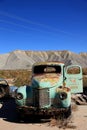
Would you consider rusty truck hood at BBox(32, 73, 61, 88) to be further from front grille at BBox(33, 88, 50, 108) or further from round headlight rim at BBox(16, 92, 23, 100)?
round headlight rim at BBox(16, 92, 23, 100)

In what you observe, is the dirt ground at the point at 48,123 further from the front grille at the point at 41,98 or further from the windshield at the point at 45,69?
the windshield at the point at 45,69

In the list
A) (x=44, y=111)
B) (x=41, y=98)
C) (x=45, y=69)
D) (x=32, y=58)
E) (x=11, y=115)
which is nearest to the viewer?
(x=44, y=111)

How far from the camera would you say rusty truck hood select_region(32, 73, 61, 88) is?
478 inches

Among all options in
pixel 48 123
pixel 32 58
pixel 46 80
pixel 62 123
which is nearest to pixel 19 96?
pixel 46 80

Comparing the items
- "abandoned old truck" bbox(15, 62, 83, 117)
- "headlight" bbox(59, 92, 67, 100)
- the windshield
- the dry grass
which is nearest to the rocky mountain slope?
the windshield

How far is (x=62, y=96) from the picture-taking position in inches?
472

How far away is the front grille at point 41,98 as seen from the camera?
12.0 m

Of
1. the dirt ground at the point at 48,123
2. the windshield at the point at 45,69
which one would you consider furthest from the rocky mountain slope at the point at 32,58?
the dirt ground at the point at 48,123

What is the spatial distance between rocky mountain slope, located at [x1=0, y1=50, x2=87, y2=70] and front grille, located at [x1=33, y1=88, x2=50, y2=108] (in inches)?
4882

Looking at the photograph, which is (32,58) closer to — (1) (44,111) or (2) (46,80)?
(2) (46,80)

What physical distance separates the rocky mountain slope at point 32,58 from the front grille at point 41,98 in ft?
407

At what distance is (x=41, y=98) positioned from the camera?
11984 millimetres

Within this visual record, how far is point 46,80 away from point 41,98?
77cm

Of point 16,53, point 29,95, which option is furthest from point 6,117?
point 16,53
